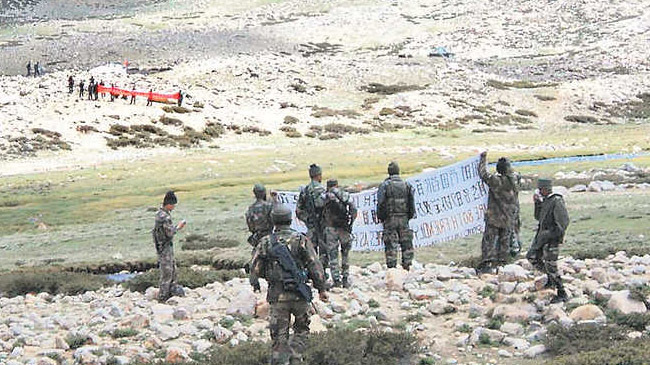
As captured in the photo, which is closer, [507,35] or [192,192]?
[192,192]

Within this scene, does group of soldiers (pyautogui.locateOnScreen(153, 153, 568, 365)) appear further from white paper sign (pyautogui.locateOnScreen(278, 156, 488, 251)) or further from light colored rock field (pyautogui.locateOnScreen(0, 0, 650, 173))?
light colored rock field (pyautogui.locateOnScreen(0, 0, 650, 173))

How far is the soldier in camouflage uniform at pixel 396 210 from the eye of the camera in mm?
19094

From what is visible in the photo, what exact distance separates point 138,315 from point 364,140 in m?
59.1

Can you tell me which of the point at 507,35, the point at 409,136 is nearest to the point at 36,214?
the point at 409,136

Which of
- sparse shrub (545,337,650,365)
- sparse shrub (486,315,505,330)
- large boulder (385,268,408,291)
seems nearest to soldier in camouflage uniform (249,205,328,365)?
sparse shrub (545,337,650,365)

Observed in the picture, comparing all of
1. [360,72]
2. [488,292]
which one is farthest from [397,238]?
[360,72]

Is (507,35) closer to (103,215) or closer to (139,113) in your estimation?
(139,113)

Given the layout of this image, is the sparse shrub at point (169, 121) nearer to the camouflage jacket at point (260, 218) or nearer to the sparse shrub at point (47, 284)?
the sparse shrub at point (47, 284)

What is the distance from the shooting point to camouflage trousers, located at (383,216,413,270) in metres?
19.2

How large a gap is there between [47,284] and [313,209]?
7.95 m

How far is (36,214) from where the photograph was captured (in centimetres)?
3959

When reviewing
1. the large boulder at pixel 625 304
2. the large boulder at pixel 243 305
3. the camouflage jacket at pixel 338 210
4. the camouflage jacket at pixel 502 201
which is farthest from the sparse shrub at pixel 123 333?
the large boulder at pixel 625 304

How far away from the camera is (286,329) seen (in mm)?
12008

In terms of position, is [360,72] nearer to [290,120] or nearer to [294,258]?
[290,120]
